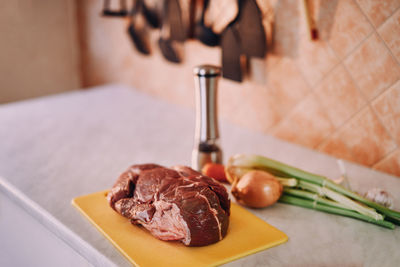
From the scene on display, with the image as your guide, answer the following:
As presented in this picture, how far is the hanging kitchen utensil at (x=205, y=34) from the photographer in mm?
1613

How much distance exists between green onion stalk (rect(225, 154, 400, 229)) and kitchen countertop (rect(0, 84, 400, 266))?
21 millimetres

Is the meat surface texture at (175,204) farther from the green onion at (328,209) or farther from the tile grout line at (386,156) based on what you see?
the tile grout line at (386,156)

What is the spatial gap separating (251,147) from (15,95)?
1432mm

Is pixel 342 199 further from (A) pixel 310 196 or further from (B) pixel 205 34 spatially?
(B) pixel 205 34

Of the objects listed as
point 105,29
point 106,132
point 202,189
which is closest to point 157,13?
point 105,29

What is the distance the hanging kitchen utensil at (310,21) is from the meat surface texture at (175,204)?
2.01ft

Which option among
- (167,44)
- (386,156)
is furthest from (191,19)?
(386,156)

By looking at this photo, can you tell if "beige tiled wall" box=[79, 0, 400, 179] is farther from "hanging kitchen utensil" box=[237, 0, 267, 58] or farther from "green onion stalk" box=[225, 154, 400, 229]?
"green onion stalk" box=[225, 154, 400, 229]

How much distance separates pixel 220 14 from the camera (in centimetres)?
160

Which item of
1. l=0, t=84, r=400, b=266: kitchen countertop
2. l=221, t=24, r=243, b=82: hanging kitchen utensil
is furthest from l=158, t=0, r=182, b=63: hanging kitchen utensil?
l=221, t=24, r=243, b=82: hanging kitchen utensil

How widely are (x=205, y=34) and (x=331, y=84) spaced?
532 millimetres

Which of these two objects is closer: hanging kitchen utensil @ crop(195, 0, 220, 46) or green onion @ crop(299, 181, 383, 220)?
green onion @ crop(299, 181, 383, 220)

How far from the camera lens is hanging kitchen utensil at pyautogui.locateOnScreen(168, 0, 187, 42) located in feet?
5.68

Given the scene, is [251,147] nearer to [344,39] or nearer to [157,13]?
[344,39]
